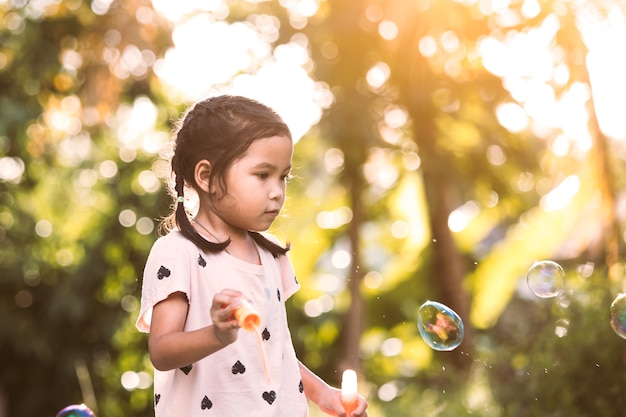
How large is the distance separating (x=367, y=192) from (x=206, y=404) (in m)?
7.71

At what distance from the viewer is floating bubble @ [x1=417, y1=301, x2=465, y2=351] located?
3.83 metres

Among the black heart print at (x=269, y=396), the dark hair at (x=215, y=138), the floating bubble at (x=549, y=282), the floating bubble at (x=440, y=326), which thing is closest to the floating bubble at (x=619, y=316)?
the floating bubble at (x=549, y=282)

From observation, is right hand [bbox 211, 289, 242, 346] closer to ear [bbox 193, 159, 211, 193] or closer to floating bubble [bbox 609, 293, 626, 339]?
ear [bbox 193, 159, 211, 193]

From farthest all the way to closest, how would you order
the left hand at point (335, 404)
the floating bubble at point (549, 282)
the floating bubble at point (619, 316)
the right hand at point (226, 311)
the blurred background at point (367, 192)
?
1. the blurred background at point (367, 192)
2. the floating bubble at point (549, 282)
3. the floating bubble at point (619, 316)
4. the left hand at point (335, 404)
5. the right hand at point (226, 311)

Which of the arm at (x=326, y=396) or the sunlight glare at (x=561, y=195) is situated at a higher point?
the arm at (x=326, y=396)

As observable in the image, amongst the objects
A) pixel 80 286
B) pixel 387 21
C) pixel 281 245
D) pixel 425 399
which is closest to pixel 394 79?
pixel 387 21

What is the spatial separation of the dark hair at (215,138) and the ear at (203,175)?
0.01m

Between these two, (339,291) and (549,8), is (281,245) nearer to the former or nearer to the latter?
(549,8)

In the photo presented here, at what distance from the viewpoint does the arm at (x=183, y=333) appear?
2.01m

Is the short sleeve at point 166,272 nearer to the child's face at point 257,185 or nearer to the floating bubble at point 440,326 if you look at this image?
the child's face at point 257,185

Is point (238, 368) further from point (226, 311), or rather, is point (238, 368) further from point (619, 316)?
point (619, 316)

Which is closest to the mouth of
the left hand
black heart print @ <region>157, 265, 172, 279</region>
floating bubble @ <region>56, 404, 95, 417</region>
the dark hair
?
the dark hair

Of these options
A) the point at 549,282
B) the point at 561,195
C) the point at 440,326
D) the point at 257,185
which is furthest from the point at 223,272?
the point at 561,195

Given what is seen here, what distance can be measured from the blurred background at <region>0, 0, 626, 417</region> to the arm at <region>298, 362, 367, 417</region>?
2562mm
